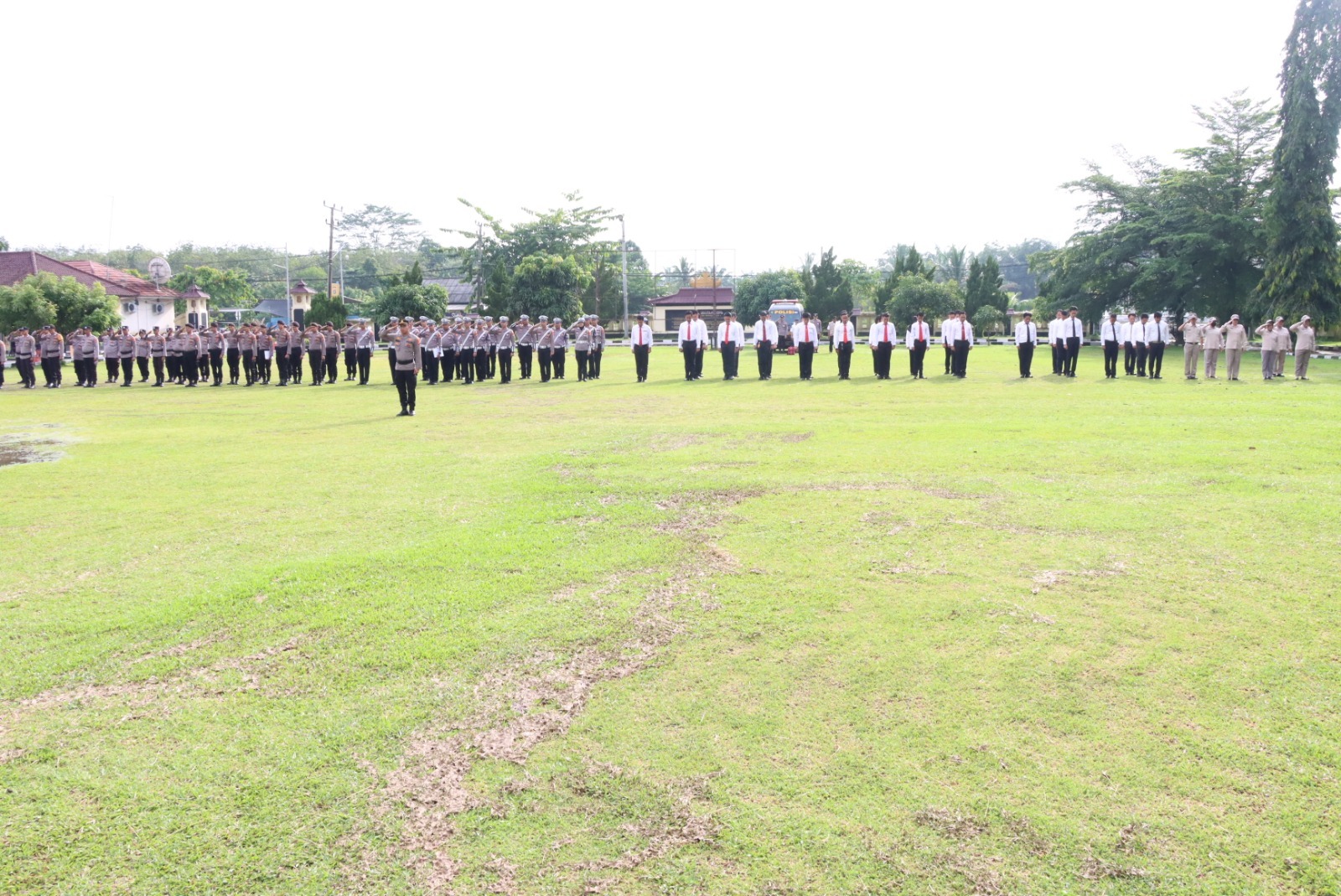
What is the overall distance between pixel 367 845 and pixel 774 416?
13.4 meters

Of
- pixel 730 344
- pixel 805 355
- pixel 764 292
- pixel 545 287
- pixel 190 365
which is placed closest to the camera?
pixel 805 355

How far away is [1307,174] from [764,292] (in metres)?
26.6

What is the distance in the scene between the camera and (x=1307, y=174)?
3678 cm

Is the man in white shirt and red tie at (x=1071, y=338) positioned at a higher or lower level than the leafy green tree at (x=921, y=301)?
lower

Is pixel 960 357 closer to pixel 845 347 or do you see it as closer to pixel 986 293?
pixel 845 347

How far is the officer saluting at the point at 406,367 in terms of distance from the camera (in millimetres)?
17844

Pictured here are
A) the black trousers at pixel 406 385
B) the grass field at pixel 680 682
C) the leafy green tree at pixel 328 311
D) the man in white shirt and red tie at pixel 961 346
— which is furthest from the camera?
the leafy green tree at pixel 328 311

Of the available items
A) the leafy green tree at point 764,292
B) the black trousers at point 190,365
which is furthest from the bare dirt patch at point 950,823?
the leafy green tree at point 764,292

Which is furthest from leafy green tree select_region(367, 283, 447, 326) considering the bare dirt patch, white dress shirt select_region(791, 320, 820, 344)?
the bare dirt patch

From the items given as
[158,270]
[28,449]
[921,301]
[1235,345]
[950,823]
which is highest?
[158,270]

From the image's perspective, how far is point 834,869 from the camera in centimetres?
365

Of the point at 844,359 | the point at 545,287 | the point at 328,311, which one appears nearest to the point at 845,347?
the point at 844,359

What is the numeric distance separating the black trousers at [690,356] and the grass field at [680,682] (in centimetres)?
1586

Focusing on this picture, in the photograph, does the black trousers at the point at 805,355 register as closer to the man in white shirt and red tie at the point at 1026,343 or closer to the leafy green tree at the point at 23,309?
the man in white shirt and red tie at the point at 1026,343
